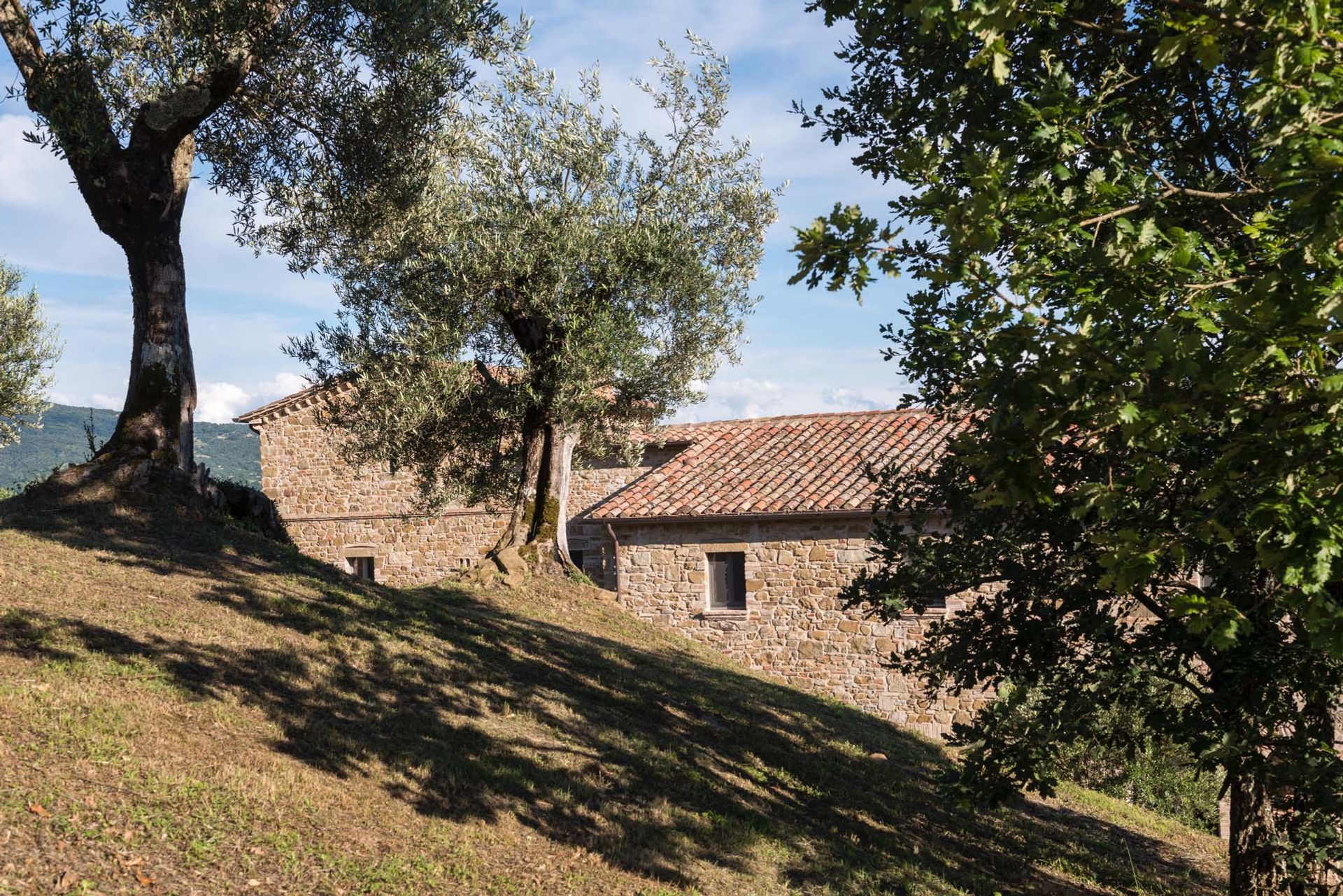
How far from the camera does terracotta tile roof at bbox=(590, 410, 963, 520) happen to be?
19.8 m

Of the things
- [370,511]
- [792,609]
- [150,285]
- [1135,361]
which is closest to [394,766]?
[1135,361]

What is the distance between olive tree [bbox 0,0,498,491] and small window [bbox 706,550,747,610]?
1046cm

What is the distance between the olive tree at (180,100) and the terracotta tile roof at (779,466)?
32.0 ft

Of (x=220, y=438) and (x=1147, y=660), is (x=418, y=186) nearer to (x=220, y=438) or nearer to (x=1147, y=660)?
(x=1147, y=660)

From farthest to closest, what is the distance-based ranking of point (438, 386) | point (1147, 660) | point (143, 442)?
point (438, 386)
point (143, 442)
point (1147, 660)

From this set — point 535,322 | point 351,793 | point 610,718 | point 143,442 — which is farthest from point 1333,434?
point 535,322

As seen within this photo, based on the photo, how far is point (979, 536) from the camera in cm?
748

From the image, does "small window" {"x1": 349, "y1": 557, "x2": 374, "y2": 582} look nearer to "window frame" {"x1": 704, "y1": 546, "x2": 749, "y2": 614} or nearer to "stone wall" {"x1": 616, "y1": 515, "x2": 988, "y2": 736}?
"stone wall" {"x1": 616, "y1": 515, "x2": 988, "y2": 736}

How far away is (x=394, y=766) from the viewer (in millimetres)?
7840

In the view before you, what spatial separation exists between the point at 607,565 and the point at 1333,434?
1964 cm

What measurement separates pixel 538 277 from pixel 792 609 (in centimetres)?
836

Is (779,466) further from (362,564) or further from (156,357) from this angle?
(362,564)

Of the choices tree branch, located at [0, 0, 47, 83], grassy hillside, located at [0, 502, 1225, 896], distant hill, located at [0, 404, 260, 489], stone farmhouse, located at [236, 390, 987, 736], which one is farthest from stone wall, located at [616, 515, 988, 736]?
distant hill, located at [0, 404, 260, 489]

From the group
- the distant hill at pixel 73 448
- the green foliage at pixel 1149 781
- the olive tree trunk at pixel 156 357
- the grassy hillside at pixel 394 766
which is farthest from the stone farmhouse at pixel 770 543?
the distant hill at pixel 73 448
